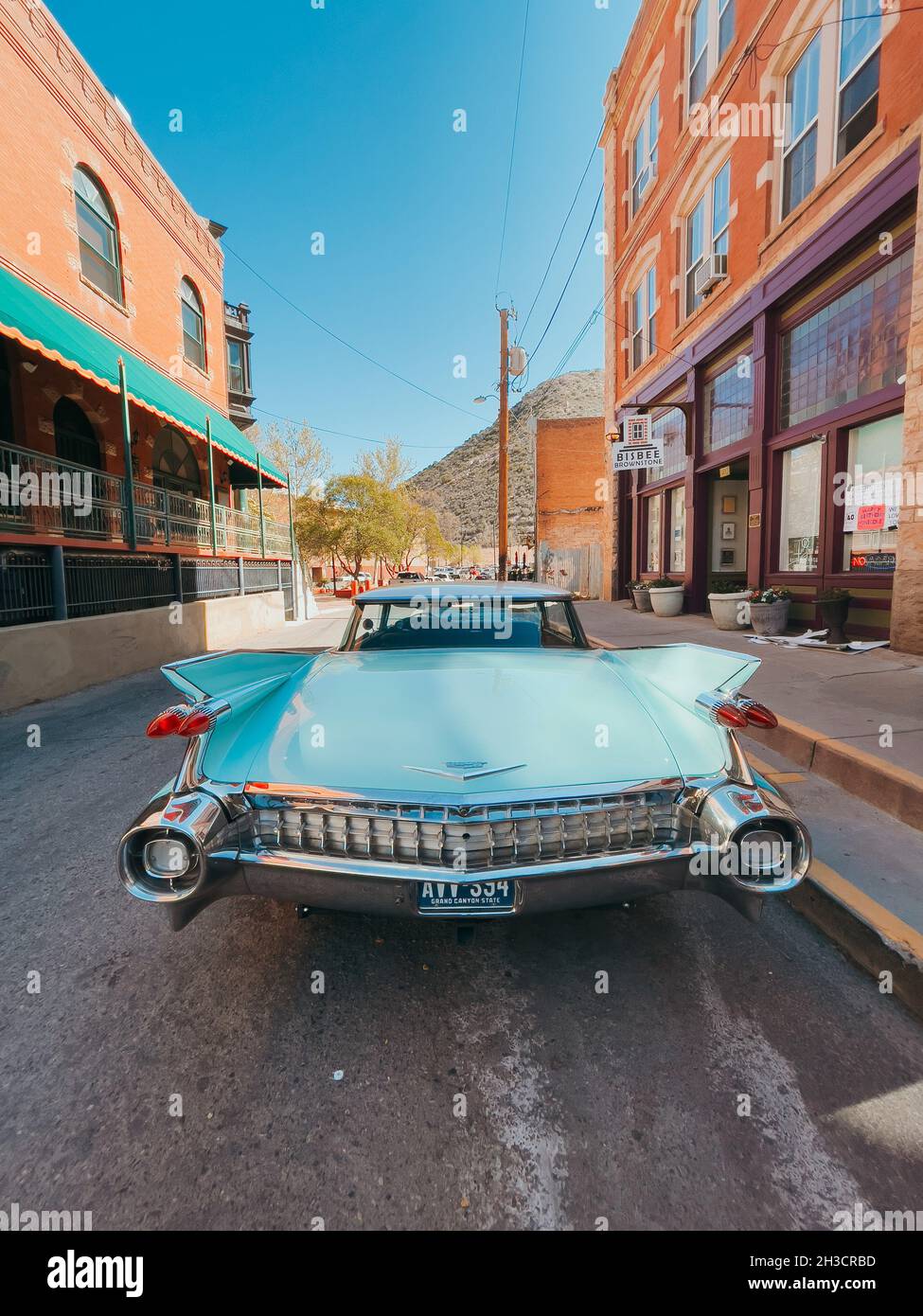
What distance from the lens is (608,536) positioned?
18.1 m

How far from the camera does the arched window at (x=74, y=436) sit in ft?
37.5

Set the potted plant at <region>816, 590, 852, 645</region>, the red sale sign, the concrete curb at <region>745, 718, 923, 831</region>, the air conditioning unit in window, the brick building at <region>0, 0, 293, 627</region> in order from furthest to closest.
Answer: the air conditioning unit in window, the potted plant at <region>816, 590, 852, 645</region>, the brick building at <region>0, 0, 293, 627</region>, the red sale sign, the concrete curb at <region>745, 718, 923, 831</region>

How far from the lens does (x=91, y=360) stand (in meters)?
8.90

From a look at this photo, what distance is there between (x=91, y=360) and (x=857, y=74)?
11.4 m

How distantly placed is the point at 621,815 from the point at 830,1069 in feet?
3.18

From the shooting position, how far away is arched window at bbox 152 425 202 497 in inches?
577

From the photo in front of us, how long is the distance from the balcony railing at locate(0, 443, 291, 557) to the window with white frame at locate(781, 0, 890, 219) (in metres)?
11.7

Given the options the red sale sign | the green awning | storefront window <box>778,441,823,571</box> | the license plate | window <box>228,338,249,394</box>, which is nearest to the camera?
the license plate

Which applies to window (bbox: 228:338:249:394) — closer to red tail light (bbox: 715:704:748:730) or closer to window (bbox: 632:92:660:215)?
window (bbox: 632:92:660:215)

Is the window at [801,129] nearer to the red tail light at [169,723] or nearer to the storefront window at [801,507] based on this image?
the storefront window at [801,507]

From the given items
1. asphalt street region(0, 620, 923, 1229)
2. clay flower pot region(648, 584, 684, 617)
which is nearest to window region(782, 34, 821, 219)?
clay flower pot region(648, 584, 684, 617)

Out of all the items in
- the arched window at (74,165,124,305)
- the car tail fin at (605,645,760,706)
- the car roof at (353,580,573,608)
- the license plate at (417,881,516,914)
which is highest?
the arched window at (74,165,124,305)

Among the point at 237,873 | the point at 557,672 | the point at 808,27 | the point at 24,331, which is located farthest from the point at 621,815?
the point at 808,27

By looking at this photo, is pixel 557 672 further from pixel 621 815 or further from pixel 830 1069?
pixel 830 1069
